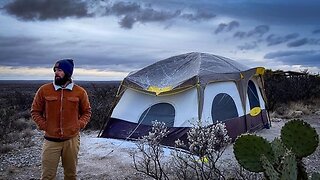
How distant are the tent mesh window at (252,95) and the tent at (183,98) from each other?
31 centimetres

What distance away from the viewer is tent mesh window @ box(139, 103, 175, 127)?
27.8 ft

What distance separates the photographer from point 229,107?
29.4ft

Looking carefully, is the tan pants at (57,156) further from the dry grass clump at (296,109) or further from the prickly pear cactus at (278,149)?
the dry grass clump at (296,109)

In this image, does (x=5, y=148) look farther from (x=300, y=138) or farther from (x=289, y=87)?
(x=289, y=87)

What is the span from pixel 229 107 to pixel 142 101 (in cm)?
200

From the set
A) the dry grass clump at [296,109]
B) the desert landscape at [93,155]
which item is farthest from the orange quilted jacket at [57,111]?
the dry grass clump at [296,109]

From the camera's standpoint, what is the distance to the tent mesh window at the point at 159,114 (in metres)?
8.48

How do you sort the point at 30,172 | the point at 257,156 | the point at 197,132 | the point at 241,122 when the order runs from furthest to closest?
the point at 241,122 → the point at 30,172 → the point at 197,132 → the point at 257,156

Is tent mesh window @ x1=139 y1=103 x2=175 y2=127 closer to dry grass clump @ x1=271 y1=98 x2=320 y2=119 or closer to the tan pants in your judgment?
the tan pants

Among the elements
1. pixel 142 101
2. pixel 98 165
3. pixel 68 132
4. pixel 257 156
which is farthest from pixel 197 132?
pixel 142 101

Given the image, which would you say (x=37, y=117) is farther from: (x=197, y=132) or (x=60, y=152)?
(x=197, y=132)

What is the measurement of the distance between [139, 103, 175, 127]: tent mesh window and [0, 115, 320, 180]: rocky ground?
672 mm

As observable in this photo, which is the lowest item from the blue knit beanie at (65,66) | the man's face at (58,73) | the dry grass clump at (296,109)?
the dry grass clump at (296,109)

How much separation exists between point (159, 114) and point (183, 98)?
67 cm
